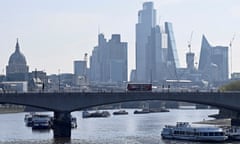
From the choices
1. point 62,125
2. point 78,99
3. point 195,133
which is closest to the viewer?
point 195,133

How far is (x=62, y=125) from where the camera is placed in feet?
324

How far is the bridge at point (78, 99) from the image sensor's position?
96.9 meters

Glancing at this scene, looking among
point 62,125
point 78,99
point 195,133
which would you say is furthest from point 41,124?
point 195,133

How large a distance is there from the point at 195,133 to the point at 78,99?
1722 centimetres

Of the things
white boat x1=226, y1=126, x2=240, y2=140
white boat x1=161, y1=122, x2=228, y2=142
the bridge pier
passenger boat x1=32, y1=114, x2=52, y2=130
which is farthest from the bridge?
passenger boat x1=32, y1=114, x2=52, y2=130

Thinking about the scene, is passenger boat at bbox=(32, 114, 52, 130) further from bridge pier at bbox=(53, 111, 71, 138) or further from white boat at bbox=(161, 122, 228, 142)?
white boat at bbox=(161, 122, 228, 142)

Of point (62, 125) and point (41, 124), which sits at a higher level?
point (62, 125)

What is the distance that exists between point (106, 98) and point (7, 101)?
46.8 feet

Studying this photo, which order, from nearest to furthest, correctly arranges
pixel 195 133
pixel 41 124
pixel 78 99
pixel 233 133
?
pixel 233 133 < pixel 195 133 < pixel 78 99 < pixel 41 124

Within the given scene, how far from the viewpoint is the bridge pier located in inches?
3883

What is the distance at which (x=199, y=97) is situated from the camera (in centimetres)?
10381

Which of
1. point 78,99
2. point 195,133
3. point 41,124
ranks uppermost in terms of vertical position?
point 78,99

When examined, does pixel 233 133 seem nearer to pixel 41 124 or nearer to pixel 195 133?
pixel 195 133

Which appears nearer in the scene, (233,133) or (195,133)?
(233,133)
